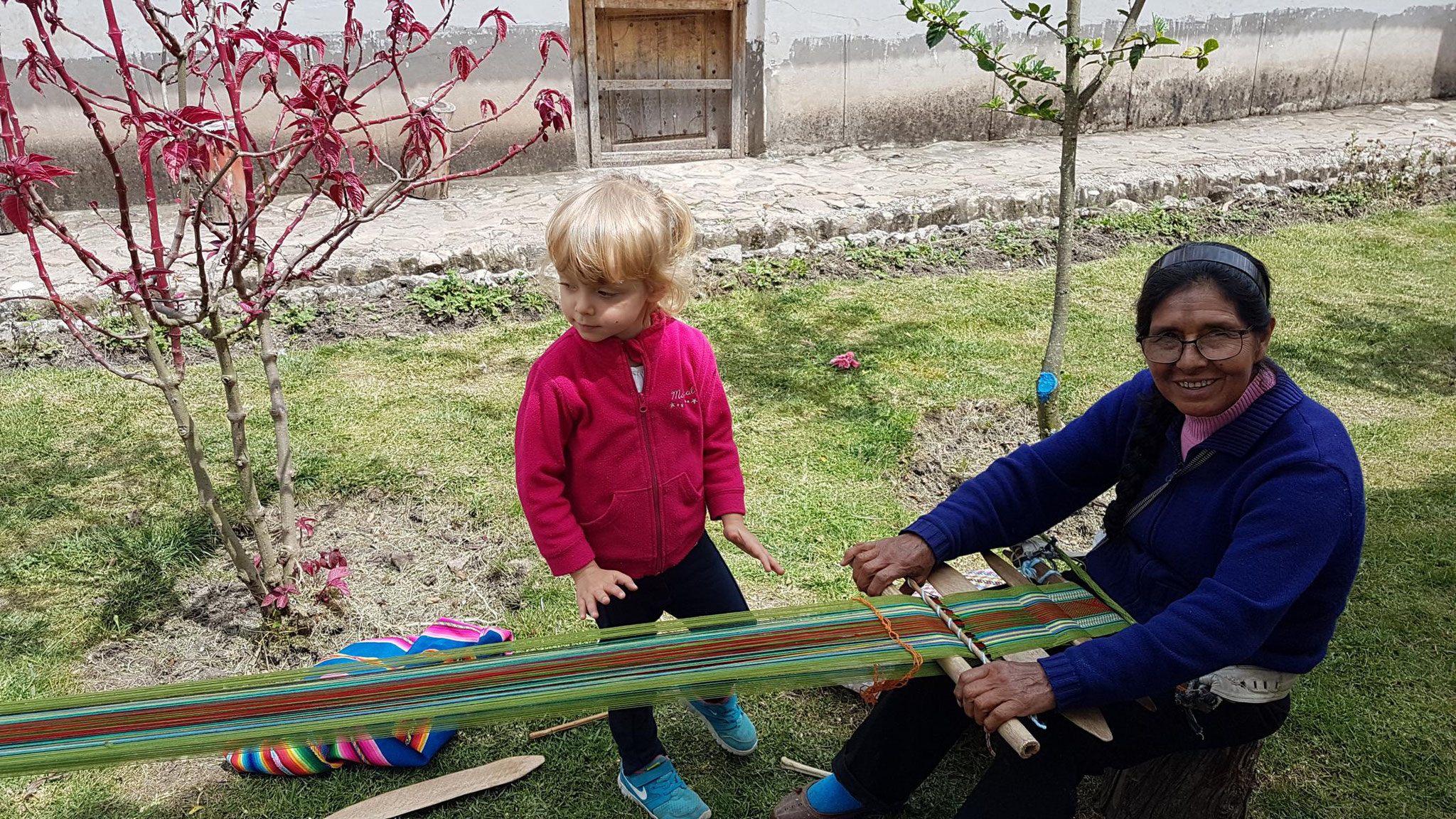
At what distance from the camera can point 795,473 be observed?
4016 millimetres

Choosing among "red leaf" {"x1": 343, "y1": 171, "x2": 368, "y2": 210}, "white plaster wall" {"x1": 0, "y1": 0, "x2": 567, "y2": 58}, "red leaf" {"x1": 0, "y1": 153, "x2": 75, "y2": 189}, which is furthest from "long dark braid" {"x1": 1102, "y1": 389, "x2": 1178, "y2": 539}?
"white plaster wall" {"x1": 0, "y1": 0, "x2": 567, "y2": 58}

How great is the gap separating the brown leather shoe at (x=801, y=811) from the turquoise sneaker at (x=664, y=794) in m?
0.20

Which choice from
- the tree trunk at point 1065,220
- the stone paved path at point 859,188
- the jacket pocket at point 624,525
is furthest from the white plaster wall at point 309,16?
the jacket pocket at point 624,525

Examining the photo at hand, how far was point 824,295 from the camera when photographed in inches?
239

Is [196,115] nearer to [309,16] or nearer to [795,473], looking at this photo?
[795,473]

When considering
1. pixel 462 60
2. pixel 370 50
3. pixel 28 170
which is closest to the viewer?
pixel 28 170

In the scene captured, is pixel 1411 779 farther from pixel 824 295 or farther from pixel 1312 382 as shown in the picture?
pixel 824 295

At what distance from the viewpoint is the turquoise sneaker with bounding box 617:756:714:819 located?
2.45 metres

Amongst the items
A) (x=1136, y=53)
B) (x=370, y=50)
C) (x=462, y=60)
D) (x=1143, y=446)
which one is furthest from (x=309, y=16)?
(x=1143, y=446)

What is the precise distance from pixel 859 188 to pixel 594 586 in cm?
602

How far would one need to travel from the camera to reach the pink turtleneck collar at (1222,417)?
6.32 feet

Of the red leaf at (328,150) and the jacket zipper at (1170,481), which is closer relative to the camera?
the jacket zipper at (1170,481)

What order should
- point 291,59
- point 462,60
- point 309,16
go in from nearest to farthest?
point 291,59 → point 462,60 → point 309,16

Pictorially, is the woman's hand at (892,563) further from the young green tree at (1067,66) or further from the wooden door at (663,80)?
the wooden door at (663,80)
